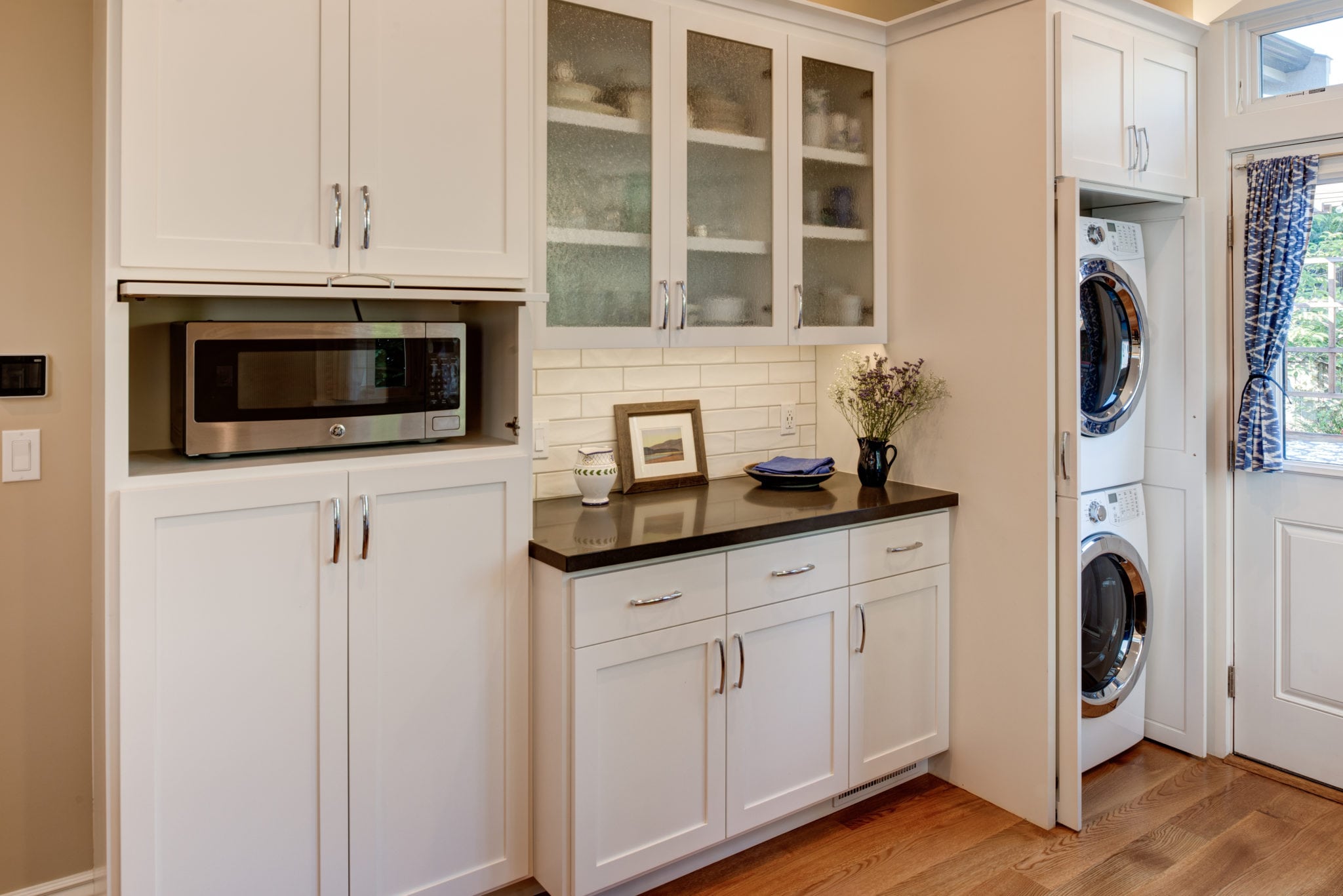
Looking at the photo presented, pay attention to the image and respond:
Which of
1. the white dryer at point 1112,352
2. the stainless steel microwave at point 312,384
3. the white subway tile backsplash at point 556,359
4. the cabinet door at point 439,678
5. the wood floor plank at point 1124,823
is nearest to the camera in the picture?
the stainless steel microwave at point 312,384

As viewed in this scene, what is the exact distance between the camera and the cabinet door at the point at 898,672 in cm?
271

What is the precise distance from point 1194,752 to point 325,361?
9.92ft

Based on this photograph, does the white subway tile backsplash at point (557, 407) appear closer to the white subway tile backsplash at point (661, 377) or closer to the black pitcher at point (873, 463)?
the white subway tile backsplash at point (661, 377)

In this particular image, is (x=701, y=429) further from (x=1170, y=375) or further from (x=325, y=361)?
(x=1170, y=375)

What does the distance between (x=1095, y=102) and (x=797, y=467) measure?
136 cm

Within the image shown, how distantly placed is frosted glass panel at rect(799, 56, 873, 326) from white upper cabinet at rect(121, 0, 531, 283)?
1026 mm

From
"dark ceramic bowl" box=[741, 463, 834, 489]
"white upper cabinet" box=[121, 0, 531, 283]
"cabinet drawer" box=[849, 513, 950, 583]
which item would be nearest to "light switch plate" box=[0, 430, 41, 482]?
"white upper cabinet" box=[121, 0, 531, 283]

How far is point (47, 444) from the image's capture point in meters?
2.10

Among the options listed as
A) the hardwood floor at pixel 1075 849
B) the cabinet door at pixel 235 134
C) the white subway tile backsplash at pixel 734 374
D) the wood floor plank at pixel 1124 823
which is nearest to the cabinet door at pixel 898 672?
the hardwood floor at pixel 1075 849

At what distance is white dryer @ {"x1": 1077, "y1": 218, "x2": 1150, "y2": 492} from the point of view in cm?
284

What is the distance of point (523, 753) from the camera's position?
2.28m

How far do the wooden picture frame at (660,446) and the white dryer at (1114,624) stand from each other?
1.27 m

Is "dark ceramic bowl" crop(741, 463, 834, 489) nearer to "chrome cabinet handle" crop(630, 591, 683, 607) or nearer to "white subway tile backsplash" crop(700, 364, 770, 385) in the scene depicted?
"white subway tile backsplash" crop(700, 364, 770, 385)

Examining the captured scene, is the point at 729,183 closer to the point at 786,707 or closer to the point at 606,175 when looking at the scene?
the point at 606,175
